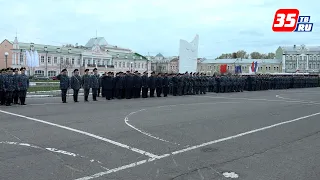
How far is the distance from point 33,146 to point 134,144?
2.20m

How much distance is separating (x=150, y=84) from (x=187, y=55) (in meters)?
13.5

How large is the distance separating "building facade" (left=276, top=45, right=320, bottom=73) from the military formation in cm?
9436

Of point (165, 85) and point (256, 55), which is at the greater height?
point (256, 55)

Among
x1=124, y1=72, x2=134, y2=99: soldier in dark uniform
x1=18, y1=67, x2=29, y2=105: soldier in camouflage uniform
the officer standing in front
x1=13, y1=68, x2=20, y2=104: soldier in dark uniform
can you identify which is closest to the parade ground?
the officer standing in front

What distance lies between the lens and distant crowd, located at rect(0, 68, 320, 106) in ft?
Answer: 52.9

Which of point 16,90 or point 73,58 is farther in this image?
point 73,58

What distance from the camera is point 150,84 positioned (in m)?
22.8

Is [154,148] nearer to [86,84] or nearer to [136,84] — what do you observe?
[86,84]

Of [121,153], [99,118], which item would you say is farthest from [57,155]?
[99,118]

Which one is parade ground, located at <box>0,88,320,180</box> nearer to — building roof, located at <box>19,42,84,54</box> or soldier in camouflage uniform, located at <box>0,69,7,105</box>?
soldier in camouflage uniform, located at <box>0,69,7,105</box>

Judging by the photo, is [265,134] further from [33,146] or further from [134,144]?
[33,146]

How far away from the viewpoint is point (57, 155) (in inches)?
259

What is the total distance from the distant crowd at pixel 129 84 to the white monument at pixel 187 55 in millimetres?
5394

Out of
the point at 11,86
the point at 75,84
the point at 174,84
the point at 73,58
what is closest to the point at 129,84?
the point at 75,84
